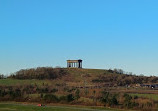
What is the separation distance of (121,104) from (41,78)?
6558 centimetres

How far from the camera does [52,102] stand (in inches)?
1805

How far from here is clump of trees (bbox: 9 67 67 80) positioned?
10419 centimetres

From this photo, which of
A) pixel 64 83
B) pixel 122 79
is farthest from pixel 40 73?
pixel 122 79

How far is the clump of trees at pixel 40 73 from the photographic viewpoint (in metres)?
104

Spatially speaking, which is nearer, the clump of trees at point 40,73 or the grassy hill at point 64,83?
the grassy hill at point 64,83

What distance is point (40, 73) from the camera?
107 m

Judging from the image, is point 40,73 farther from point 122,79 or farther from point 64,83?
point 122,79

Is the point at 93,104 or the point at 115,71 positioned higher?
the point at 115,71

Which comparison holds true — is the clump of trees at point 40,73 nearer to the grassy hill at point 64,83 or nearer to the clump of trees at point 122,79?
the grassy hill at point 64,83

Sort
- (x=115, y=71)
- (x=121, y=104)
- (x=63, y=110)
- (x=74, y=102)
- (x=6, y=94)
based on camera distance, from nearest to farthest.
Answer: (x=63, y=110), (x=121, y=104), (x=74, y=102), (x=6, y=94), (x=115, y=71)

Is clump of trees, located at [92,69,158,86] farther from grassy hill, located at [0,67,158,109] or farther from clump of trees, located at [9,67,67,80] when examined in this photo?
clump of trees, located at [9,67,67,80]

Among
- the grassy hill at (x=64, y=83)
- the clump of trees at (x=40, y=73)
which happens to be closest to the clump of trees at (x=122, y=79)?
the grassy hill at (x=64, y=83)

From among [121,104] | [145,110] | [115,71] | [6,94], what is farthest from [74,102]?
[115,71]

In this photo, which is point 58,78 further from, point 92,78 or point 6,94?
point 6,94
